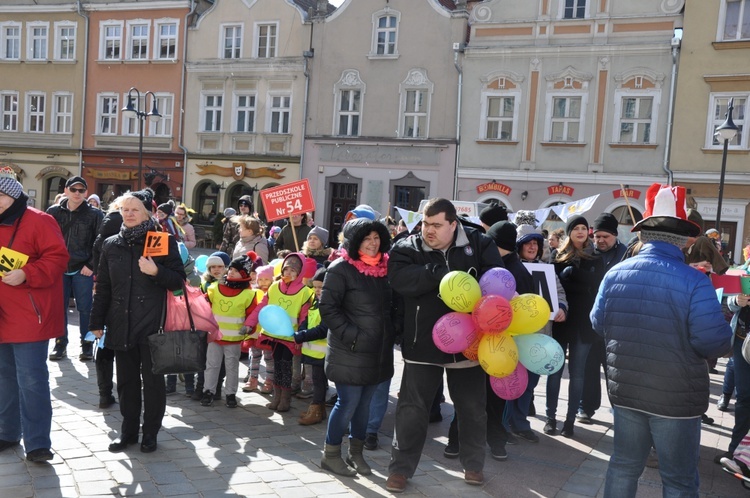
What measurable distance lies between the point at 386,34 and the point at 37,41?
16304 mm

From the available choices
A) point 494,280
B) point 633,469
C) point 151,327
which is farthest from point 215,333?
point 633,469

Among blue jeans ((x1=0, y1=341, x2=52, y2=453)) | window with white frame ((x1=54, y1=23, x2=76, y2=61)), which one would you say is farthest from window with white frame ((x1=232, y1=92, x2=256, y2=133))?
blue jeans ((x1=0, y1=341, x2=52, y2=453))

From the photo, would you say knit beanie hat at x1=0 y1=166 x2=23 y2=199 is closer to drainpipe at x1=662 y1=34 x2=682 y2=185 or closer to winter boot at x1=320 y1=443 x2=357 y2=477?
winter boot at x1=320 y1=443 x2=357 y2=477

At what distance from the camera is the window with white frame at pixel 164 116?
29297 mm

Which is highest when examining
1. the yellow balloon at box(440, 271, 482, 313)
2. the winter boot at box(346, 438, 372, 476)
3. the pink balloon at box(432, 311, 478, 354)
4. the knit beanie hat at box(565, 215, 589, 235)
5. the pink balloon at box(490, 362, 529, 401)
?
the knit beanie hat at box(565, 215, 589, 235)

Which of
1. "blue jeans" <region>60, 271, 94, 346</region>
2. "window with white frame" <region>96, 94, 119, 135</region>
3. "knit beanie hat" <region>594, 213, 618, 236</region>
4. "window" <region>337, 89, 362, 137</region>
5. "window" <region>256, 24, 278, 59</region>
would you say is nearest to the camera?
"knit beanie hat" <region>594, 213, 618, 236</region>

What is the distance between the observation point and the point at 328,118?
26750 millimetres

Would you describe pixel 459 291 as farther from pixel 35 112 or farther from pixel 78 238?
pixel 35 112

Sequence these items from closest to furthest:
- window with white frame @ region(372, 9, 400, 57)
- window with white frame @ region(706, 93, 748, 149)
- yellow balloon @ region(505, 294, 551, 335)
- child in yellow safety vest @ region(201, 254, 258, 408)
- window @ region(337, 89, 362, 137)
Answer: yellow balloon @ region(505, 294, 551, 335)
child in yellow safety vest @ region(201, 254, 258, 408)
window with white frame @ region(706, 93, 748, 149)
window with white frame @ region(372, 9, 400, 57)
window @ region(337, 89, 362, 137)

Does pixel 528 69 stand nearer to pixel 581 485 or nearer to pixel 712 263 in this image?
pixel 712 263

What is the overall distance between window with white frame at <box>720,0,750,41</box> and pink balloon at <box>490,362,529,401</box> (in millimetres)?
19948

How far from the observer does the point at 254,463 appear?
16.9 ft

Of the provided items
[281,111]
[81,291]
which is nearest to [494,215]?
[81,291]

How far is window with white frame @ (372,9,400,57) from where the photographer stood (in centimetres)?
2573
